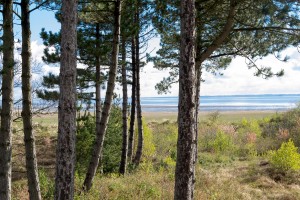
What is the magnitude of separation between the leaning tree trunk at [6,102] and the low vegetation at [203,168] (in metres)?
1.16

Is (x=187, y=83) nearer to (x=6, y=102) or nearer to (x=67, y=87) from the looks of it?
(x=67, y=87)

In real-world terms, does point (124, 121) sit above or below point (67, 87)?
below

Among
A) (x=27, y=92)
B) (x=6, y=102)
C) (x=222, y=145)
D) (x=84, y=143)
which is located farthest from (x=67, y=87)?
(x=222, y=145)

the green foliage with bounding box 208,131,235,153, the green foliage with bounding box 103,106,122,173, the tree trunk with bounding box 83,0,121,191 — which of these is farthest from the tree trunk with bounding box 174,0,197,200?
the green foliage with bounding box 208,131,235,153

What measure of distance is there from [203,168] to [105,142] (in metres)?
4.98

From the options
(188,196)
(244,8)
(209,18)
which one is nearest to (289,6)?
(244,8)

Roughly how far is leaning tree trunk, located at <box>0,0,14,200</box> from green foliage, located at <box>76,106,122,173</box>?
6.47 m

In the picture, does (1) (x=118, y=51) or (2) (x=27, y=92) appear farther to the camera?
(1) (x=118, y=51)

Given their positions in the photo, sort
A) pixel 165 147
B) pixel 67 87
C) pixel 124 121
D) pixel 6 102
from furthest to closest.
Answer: pixel 165 147 → pixel 124 121 → pixel 6 102 → pixel 67 87

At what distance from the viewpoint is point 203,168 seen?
17.2 metres

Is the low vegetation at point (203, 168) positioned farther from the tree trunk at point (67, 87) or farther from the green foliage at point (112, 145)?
the tree trunk at point (67, 87)

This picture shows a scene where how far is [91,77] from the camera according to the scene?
1552 centimetres

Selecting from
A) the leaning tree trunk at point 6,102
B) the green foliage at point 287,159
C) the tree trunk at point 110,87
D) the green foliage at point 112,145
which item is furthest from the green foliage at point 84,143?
the green foliage at point 287,159

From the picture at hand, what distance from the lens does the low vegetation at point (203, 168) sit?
11.1m
